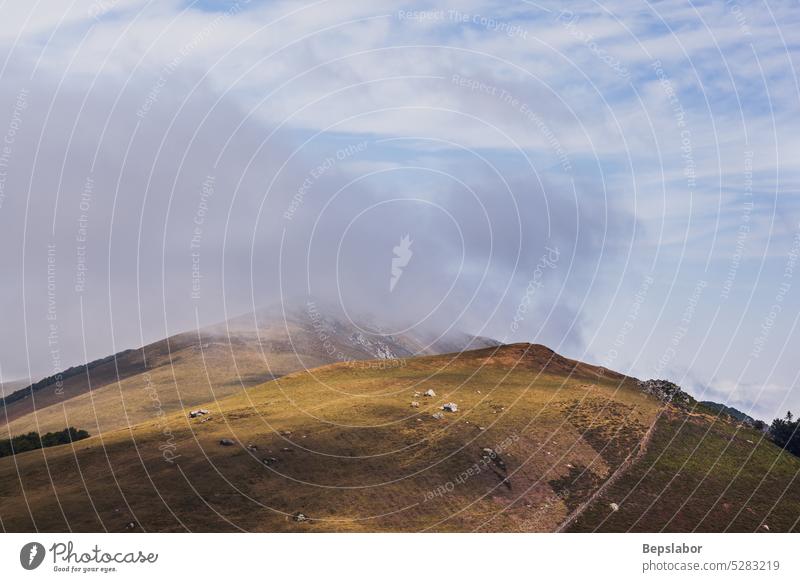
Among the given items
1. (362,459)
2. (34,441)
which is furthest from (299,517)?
(34,441)

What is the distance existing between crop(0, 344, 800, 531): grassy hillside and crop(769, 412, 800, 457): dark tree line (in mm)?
6765

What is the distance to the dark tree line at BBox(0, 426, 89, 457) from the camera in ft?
461

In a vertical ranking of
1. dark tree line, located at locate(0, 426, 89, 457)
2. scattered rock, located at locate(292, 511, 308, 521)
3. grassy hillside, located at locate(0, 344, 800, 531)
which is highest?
dark tree line, located at locate(0, 426, 89, 457)

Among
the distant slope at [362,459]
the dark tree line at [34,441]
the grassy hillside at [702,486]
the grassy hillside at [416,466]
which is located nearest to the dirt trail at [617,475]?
the grassy hillside at [416,466]

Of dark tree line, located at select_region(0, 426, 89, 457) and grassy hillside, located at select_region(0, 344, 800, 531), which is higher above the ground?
dark tree line, located at select_region(0, 426, 89, 457)

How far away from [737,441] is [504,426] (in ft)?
125

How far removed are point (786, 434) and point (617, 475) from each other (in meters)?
44.2

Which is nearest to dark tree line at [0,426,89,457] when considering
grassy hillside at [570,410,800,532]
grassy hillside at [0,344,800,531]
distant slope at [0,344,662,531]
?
grassy hillside at [0,344,800,531]

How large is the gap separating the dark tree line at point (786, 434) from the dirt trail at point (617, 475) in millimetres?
22273

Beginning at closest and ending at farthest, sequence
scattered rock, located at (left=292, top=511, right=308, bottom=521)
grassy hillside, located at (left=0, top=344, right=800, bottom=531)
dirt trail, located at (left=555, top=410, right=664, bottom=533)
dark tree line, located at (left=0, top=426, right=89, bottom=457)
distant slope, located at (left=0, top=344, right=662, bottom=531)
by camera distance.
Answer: scattered rock, located at (left=292, top=511, right=308, bottom=521), distant slope, located at (left=0, top=344, right=662, bottom=531), grassy hillside, located at (left=0, top=344, right=800, bottom=531), dirt trail, located at (left=555, top=410, right=664, bottom=533), dark tree line, located at (left=0, top=426, right=89, bottom=457)

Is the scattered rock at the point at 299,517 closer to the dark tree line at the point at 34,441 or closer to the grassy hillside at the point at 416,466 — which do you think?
the grassy hillside at the point at 416,466

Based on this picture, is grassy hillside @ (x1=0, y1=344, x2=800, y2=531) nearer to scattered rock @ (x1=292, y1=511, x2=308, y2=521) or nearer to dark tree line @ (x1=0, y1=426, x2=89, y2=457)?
scattered rock @ (x1=292, y1=511, x2=308, y2=521)

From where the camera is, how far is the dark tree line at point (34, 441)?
141 metres
